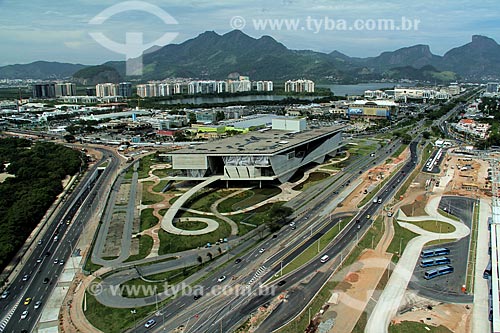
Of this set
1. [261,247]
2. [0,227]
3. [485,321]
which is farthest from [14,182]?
[485,321]

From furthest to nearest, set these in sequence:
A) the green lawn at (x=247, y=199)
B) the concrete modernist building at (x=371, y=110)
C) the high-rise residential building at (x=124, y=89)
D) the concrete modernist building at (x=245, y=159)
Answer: the high-rise residential building at (x=124, y=89)
the concrete modernist building at (x=371, y=110)
the concrete modernist building at (x=245, y=159)
the green lawn at (x=247, y=199)

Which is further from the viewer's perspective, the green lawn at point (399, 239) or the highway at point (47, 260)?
the green lawn at point (399, 239)

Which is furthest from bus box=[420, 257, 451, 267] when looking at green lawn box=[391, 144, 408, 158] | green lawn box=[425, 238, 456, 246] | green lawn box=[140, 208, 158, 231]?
green lawn box=[391, 144, 408, 158]

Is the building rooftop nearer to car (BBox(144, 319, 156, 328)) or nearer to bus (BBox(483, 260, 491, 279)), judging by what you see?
bus (BBox(483, 260, 491, 279))

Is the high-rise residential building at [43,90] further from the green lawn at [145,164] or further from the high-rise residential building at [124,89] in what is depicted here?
the green lawn at [145,164]

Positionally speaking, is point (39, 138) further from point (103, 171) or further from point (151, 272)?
point (151, 272)

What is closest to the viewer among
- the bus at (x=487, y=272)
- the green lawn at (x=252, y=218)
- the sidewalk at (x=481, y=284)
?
the sidewalk at (x=481, y=284)

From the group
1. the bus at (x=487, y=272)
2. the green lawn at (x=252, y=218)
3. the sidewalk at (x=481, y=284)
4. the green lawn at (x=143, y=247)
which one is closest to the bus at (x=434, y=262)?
the sidewalk at (x=481, y=284)
